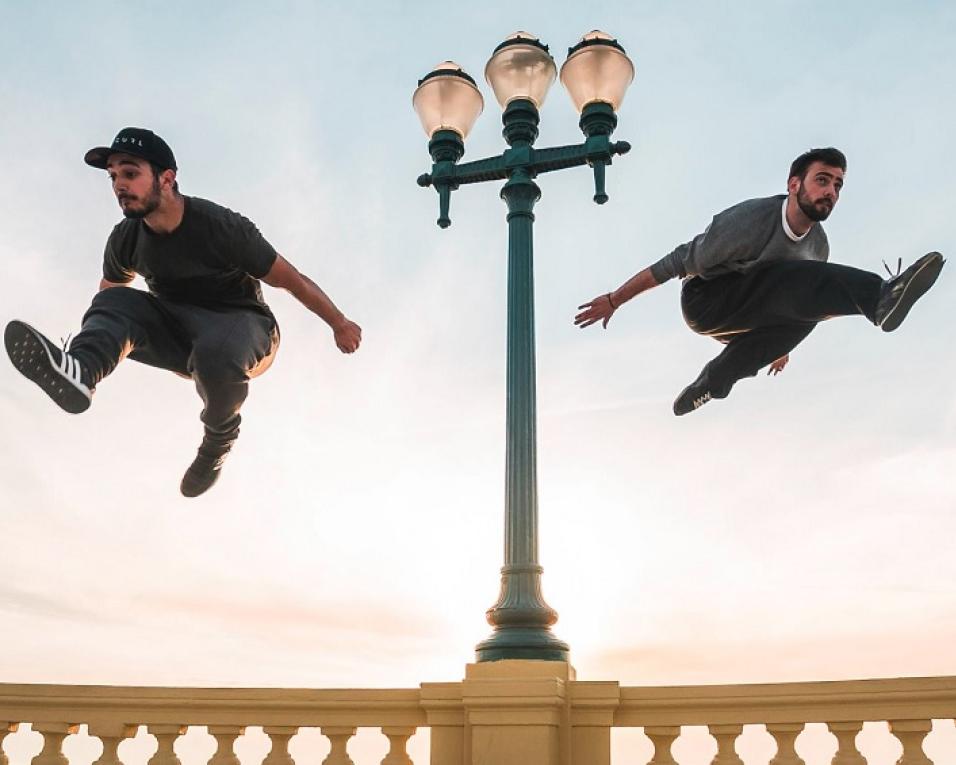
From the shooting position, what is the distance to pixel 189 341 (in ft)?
17.0

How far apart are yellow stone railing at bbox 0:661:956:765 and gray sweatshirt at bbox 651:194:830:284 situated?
2.45 meters

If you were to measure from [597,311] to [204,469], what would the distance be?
83.2 inches

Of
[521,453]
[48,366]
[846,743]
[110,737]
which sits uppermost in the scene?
[521,453]

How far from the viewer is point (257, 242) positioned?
5.07m

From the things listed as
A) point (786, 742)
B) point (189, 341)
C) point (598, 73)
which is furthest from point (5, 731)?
point (598, 73)

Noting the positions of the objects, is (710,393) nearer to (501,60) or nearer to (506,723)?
(506,723)

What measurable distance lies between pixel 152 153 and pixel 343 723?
354 centimetres

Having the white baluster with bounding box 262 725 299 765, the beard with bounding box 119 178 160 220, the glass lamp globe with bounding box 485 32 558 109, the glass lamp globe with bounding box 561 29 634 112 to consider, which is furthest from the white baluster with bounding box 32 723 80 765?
the glass lamp globe with bounding box 561 29 634 112

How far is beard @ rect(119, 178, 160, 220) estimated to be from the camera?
4.86 meters

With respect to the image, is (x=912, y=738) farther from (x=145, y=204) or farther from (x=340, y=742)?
(x=145, y=204)

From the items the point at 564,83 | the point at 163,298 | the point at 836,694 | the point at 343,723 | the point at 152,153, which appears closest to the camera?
the point at 152,153

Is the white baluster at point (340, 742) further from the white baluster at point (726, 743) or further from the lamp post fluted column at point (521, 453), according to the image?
the white baluster at point (726, 743)

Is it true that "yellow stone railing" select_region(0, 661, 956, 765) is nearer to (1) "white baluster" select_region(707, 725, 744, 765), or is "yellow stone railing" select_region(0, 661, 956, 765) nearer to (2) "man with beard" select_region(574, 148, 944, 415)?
(1) "white baluster" select_region(707, 725, 744, 765)

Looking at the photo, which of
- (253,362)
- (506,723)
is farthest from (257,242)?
(506,723)
